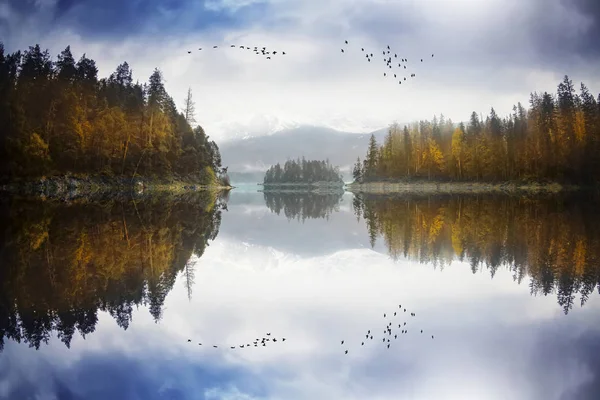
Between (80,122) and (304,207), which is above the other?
(80,122)

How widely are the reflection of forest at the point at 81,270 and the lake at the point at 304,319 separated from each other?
0.06 metres

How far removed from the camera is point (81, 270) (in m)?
14.3

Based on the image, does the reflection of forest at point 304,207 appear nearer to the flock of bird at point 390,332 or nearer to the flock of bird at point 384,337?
the flock of bird at point 390,332

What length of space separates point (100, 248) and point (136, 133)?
62.5 meters

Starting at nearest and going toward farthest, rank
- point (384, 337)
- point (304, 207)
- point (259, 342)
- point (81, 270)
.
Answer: point (259, 342), point (384, 337), point (81, 270), point (304, 207)

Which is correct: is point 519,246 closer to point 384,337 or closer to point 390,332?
point 390,332

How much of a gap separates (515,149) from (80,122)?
7332 cm

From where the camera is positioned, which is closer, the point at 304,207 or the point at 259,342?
the point at 259,342

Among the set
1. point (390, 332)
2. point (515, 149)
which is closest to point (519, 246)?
point (390, 332)

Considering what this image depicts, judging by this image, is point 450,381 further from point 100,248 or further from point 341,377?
point 100,248

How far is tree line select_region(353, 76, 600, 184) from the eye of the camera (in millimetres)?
86306

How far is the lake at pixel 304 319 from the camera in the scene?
7.62 metres

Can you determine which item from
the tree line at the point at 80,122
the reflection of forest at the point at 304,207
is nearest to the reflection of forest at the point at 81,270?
the reflection of forest at the point at 304,207

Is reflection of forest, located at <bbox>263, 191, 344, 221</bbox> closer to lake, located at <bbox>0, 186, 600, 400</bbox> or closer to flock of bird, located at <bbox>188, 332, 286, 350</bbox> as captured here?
lake, located at <bbox>0, 186, 600, 400</bbox>
